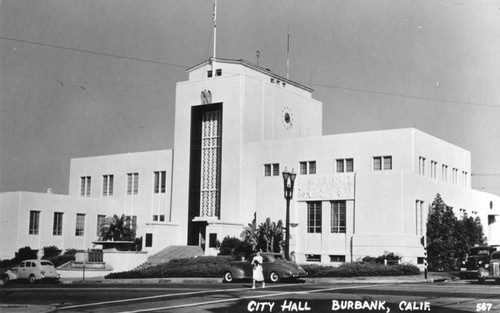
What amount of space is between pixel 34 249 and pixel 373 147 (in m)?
30.6

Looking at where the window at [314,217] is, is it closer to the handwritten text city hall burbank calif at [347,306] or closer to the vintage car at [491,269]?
the vintage car at [491,269]

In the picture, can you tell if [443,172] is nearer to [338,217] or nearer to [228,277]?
[338,217]

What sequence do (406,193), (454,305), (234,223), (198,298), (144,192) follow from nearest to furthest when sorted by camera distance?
(454,305) → (198,298) → (406,193) → (234,223) → (144,192)

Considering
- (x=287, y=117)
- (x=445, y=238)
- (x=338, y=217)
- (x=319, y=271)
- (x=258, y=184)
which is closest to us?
(x=319, y=271)

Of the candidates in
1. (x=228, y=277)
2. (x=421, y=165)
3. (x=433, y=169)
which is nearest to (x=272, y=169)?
(x=421, y=165)

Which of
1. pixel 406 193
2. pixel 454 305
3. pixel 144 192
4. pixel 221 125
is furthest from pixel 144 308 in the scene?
pixel 144 192

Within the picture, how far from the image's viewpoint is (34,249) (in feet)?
188

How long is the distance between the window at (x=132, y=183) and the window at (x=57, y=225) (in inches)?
277

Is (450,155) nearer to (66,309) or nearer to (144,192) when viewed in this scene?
(144,192)

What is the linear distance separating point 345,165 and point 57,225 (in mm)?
27325

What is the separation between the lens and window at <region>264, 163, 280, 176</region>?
53938mm

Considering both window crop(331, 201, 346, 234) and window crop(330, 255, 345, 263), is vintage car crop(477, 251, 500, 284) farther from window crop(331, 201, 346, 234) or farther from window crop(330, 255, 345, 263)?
window crop(331, 201, 346, 234)

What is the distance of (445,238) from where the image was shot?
4716cm

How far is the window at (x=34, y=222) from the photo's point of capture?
2276 inches
